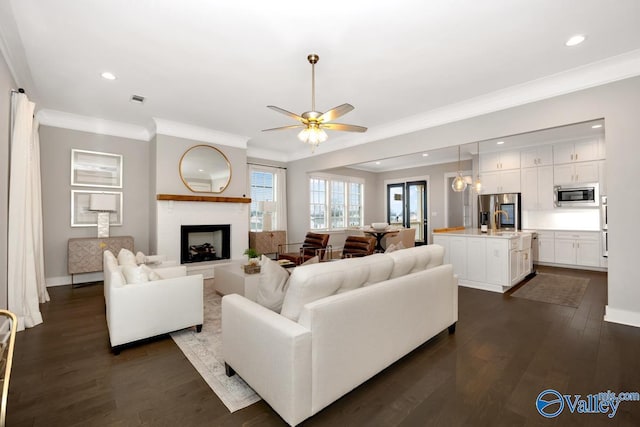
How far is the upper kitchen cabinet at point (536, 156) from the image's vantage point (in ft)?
20.6

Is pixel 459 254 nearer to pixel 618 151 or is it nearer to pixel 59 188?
pixel 618 151

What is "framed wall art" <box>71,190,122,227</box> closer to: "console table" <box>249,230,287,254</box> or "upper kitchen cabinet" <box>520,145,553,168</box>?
"console table" <box>249,230,287,254</box>

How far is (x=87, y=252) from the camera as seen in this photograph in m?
4.77

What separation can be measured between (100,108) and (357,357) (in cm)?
528

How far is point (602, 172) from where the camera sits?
5.65 m

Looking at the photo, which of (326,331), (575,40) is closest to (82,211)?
(326,331)

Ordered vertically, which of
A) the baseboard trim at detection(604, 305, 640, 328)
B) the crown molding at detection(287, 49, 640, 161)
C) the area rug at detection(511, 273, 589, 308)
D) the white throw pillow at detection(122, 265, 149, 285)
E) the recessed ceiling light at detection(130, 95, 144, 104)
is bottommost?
the area rug at detection(511, 273, 589, 308)

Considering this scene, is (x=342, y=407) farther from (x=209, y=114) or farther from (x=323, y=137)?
(x=209, y=114)

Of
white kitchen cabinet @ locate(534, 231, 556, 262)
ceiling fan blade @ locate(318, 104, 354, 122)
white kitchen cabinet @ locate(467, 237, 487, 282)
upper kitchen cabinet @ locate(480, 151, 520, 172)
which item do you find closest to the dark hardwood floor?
white kitchen cabinet @ locate(467, 237, 487, 282)

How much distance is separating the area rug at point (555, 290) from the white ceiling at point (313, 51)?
2.72 meters

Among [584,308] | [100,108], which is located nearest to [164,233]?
[100,108]

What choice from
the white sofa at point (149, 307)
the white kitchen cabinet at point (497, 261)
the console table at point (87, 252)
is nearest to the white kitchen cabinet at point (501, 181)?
the white kitchen cabinet at point (497, 261)

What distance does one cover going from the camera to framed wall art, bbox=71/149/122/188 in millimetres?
4977

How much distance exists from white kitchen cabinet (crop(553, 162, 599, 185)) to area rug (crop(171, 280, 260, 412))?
23.5 ft
